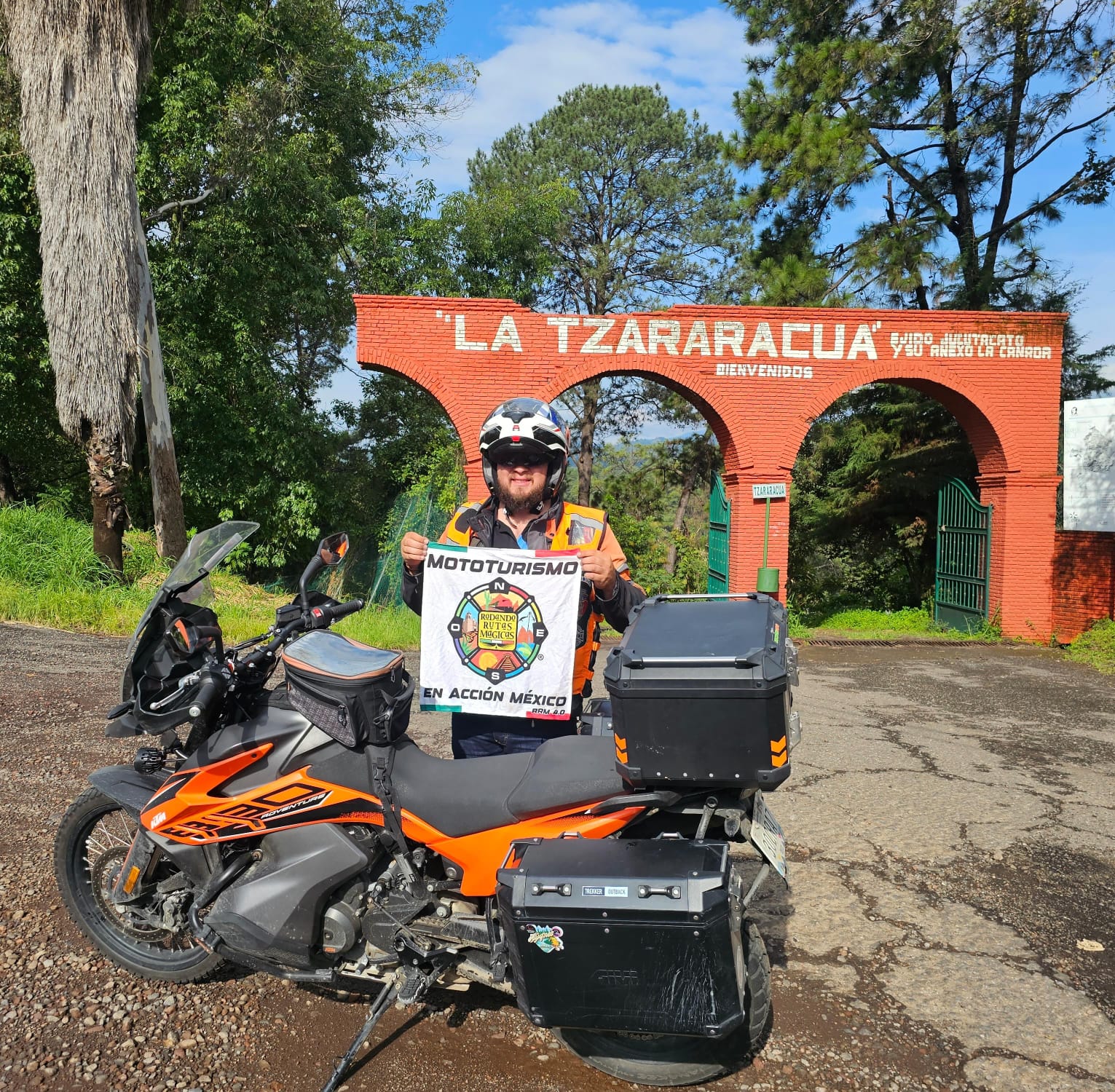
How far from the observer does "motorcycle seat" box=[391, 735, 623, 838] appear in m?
2.33

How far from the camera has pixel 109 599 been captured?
998 cm

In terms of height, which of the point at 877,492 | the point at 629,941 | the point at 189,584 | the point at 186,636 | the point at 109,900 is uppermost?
the point at 877,492

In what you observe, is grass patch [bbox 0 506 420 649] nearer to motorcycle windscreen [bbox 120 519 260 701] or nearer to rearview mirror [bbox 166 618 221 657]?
motorcycle windscreen [bbox 120 519 260 701]

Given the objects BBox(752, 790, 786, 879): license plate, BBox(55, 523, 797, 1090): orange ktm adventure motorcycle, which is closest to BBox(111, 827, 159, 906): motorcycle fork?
BBox(55, 523, 797, 1090): orange ktm adventure motorcycle

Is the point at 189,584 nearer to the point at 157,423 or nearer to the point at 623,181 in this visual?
the point at 157,423

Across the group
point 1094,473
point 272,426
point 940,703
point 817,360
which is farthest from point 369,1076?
point 272,426

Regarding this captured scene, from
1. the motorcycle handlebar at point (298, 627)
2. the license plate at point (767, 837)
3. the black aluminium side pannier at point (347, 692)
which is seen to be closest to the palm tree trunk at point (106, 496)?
the motorcycle handlebar at point (298, 627)

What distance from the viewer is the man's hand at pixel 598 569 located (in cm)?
281

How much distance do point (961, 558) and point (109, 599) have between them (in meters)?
12.3

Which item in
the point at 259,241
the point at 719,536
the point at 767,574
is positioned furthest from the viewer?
the point at 259,241

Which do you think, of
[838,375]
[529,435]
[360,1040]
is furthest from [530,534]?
[838,375]

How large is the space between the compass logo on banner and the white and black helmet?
407mm

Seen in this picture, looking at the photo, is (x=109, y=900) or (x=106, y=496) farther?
(x=106, y=496)

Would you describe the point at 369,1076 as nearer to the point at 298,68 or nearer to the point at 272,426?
the point at 272,426
